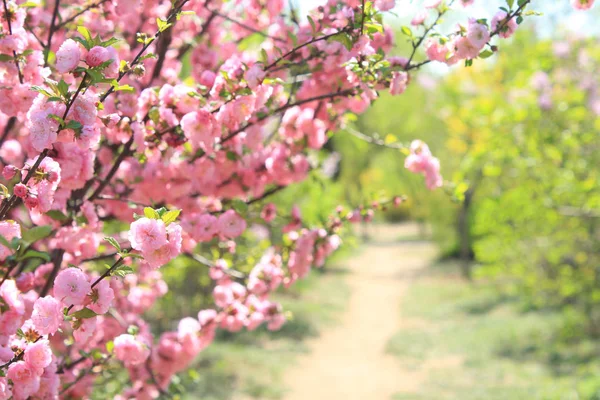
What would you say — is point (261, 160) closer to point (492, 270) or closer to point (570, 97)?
point (570, 97)

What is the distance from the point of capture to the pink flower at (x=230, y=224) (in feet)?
8.34

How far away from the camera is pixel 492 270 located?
8180mm

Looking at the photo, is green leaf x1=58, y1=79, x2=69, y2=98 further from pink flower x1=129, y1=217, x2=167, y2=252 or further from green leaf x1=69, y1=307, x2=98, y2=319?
green leaf x1=69, y1=307, x2=98, y2=319

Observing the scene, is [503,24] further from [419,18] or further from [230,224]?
[230,224]

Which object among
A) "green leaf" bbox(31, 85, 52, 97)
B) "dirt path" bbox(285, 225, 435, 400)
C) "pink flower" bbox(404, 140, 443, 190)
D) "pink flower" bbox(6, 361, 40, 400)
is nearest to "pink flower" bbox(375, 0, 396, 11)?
"pink flower" bbox(404, 140, 443, 190)

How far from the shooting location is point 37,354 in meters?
1.51

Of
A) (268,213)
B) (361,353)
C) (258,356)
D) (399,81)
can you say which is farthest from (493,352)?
(399,81)

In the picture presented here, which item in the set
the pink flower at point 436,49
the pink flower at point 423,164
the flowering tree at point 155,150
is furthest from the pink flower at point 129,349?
the pink flower at point 436,49

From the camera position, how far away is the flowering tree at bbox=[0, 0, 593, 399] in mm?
1505

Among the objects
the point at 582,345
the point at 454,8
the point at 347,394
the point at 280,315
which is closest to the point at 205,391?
the point at 347,394

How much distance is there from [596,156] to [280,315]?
4601 millimetres

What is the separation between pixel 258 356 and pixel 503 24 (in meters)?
7.17

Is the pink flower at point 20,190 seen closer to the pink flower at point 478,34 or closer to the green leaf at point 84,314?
the green leaf at point 84,314

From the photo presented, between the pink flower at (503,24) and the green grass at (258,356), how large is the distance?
140 inches
